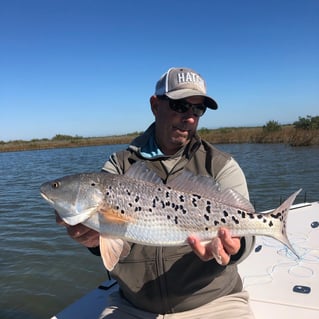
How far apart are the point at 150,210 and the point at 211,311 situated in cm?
122

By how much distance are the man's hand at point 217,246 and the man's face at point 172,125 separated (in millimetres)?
1171

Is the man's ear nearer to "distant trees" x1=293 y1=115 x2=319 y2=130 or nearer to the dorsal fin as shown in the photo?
the dorsal fin

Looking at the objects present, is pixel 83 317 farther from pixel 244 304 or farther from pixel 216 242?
pixel 216 242

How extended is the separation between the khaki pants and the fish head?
1.23 meters

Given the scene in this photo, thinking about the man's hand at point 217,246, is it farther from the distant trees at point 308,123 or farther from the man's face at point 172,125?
the distant trees at point 308,123

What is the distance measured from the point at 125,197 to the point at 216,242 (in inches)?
32.0

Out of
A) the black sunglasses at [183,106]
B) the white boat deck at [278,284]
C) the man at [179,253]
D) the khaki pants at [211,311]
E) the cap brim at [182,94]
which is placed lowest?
the white boat deck at [278,284]

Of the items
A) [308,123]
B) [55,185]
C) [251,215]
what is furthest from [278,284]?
[308,123]

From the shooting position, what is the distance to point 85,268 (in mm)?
8562

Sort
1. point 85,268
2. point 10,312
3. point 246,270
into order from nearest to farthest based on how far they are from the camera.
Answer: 1. point 246,270
2. point 10,312
3. point 85,268

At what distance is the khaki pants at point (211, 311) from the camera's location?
3.26m

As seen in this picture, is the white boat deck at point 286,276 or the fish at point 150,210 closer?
the fish at point 150,210

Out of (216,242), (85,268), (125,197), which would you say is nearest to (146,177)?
(125,197)

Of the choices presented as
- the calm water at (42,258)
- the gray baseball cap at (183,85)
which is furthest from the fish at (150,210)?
the calm water at (42,258)
